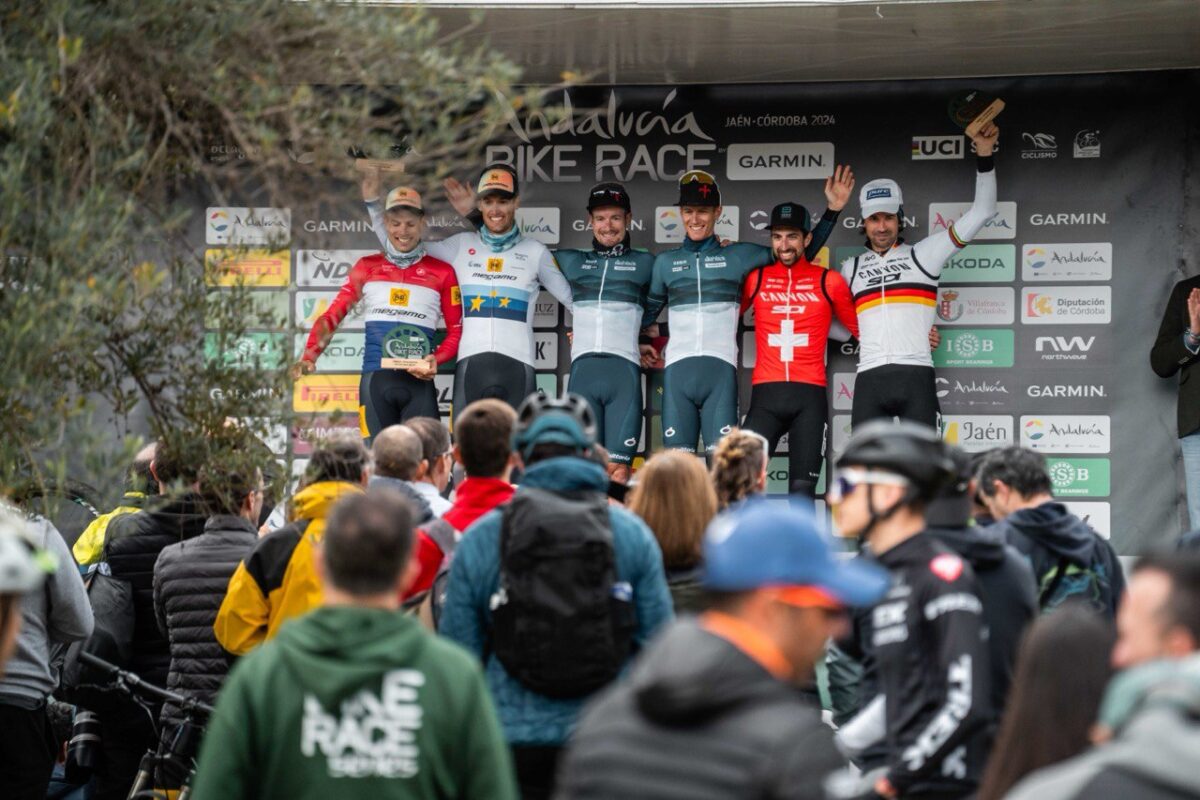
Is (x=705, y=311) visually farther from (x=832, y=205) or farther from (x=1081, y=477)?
(x=1081, y=477)

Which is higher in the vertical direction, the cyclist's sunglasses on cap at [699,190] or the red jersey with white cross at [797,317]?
the cyclist's sunglasses on cap at [699,190]

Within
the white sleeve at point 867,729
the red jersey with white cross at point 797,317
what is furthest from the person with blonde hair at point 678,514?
the red jersey with white cross at point 797,317

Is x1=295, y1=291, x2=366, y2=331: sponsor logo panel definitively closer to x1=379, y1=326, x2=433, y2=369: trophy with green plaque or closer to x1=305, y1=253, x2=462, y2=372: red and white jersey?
x1=305, y1=253, x2=462, y2=372: red and white jersey

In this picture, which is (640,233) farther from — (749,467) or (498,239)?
(749,467)

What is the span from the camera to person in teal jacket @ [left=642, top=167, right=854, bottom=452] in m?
9.78

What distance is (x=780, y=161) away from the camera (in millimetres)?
10188

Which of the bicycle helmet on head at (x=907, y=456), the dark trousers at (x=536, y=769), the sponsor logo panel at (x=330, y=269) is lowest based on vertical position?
the dark trousers at (x=536, y=769)

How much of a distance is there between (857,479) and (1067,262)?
680cm

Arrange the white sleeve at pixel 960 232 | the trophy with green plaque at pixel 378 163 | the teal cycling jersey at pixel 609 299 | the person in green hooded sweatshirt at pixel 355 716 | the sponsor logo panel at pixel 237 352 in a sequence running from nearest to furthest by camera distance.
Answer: the person in green hooded sweatshirt at pixel 355 716 → the sponsor logo panel at pixel 237 352 → the trophy with green plaque at pixel 378 163 → the white sleeve at pixel 960 232 → the teal cycling jersey at pixel 609 299

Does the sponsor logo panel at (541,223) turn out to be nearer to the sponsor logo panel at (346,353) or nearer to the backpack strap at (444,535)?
the sponsor logo panel at (346,353)

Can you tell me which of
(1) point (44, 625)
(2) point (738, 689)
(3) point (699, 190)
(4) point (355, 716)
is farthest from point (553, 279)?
(2) point (738, 689)

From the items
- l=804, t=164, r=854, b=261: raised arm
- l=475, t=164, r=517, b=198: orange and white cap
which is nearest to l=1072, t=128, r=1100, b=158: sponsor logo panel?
l=804, t=164, r=854, b=261: raised arm

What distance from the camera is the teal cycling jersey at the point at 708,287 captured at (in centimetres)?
980

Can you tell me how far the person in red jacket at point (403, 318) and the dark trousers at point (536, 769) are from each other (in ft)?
19.7
